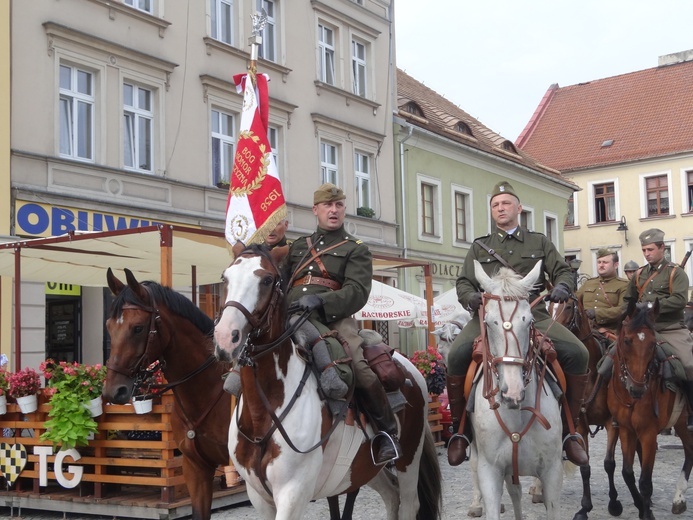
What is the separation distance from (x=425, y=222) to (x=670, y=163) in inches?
761

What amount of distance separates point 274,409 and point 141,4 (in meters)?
14.7

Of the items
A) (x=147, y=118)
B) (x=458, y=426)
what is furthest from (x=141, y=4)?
(x=458, y=426)

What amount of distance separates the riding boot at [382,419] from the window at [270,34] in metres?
16.5

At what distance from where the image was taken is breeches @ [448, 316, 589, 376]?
6238mm

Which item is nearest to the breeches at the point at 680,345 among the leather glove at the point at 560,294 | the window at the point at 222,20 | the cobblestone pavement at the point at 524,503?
the cobblestone pavement at the point at 524,503

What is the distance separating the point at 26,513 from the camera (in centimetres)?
932

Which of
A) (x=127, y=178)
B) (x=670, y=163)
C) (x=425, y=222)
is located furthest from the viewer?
(x=670, y=163)

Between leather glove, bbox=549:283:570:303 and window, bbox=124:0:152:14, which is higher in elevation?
window, bbox=124:0:152:14

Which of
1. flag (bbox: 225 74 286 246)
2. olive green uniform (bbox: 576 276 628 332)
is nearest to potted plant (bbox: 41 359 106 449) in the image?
flag (bbox: 225 74 286 246)

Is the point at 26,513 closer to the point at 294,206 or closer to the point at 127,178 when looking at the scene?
the point at 127,178

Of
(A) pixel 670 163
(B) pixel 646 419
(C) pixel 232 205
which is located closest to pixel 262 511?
(C) pixel 232 205

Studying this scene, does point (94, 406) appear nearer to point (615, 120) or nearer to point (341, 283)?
point (341, 283)

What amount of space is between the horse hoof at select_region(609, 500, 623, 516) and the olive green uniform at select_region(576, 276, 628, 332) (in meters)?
2.52

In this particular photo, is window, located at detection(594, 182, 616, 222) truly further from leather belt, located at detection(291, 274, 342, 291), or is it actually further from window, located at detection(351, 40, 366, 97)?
leather belt, located at detection(291, 274, 342, 291)
